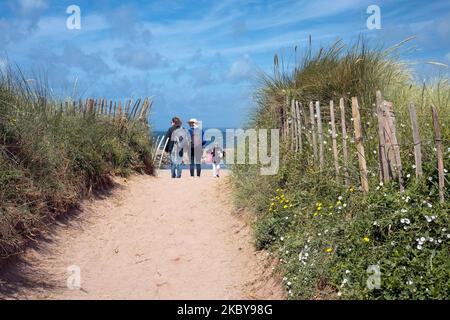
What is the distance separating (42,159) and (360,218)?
5282 millimetres

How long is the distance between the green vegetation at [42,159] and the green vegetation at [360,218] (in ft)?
10.9

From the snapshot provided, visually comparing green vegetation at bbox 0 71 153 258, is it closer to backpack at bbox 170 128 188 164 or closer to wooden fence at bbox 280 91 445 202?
backpack at bbox 170 128 188 164

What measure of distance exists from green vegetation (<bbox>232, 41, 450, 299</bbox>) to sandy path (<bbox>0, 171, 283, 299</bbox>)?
520mm

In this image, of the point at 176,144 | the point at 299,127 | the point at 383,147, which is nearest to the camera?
the point at 383,147

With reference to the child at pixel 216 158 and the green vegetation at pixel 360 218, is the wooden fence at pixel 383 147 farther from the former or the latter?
the child at pixel 216 158

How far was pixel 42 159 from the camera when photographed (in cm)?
773

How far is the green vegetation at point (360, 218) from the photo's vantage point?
441cm

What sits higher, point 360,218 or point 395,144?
point 395,144

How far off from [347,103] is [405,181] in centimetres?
361

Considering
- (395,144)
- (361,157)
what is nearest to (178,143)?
(361,157)

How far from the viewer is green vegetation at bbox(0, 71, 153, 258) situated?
646cm

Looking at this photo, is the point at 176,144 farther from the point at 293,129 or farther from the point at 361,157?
the point at 361,157

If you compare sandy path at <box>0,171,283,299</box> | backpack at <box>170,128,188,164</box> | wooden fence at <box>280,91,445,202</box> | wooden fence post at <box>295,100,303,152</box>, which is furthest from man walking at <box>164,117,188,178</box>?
wooden fence at <box>280,91,445,202</box>
